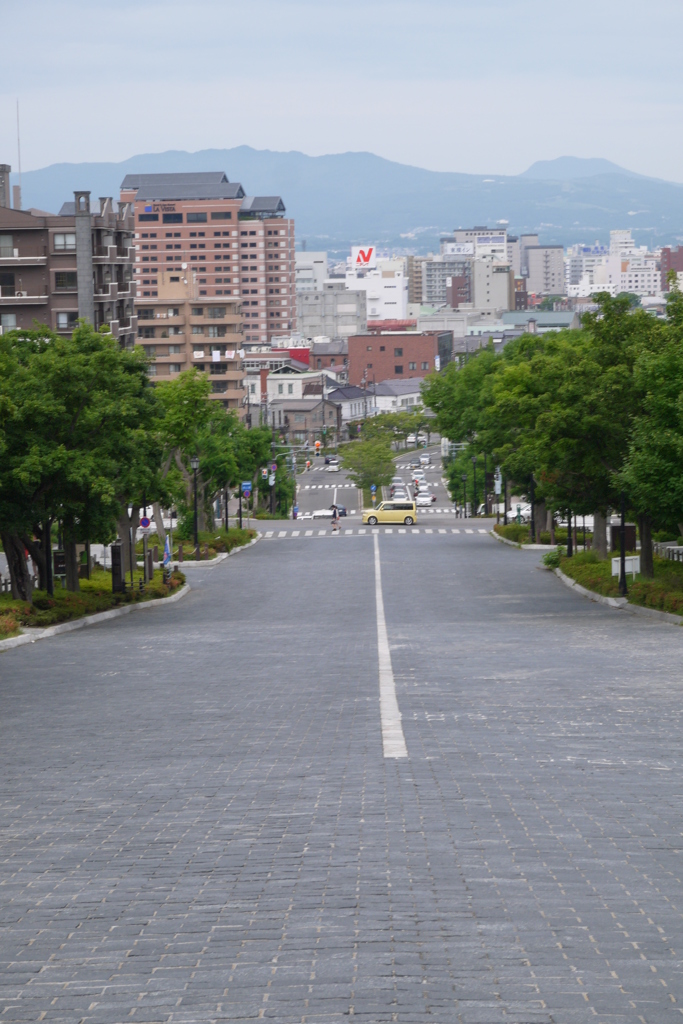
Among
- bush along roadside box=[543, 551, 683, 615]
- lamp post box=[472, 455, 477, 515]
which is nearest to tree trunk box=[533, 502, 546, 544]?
bush along roadside box=[543, 551, 683, 615]

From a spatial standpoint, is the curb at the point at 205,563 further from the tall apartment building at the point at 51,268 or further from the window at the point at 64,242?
the window at the point at 64,242

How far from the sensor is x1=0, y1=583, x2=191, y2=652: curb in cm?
2809

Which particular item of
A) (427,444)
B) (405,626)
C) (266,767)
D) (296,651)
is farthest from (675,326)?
Result: (427,444)

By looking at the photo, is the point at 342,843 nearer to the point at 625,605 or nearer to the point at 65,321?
the point at 625,605

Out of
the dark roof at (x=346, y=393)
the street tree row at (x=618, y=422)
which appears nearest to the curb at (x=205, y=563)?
the street tree row at (x=618, y=422)

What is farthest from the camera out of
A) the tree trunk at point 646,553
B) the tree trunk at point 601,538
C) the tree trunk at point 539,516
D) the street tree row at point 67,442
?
the tree trunk at point 539,516

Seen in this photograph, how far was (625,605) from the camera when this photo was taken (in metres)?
34.9

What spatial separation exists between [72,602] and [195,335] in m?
99.8

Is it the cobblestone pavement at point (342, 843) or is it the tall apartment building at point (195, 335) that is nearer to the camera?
the cobblestone pavement at point (342, 843)

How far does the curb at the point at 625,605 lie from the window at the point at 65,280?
50566 millimetres

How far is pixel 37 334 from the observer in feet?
125

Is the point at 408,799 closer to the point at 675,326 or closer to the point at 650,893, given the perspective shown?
the point at 650,893

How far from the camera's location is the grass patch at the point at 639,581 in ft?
107

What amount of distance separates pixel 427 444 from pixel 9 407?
506 feet
